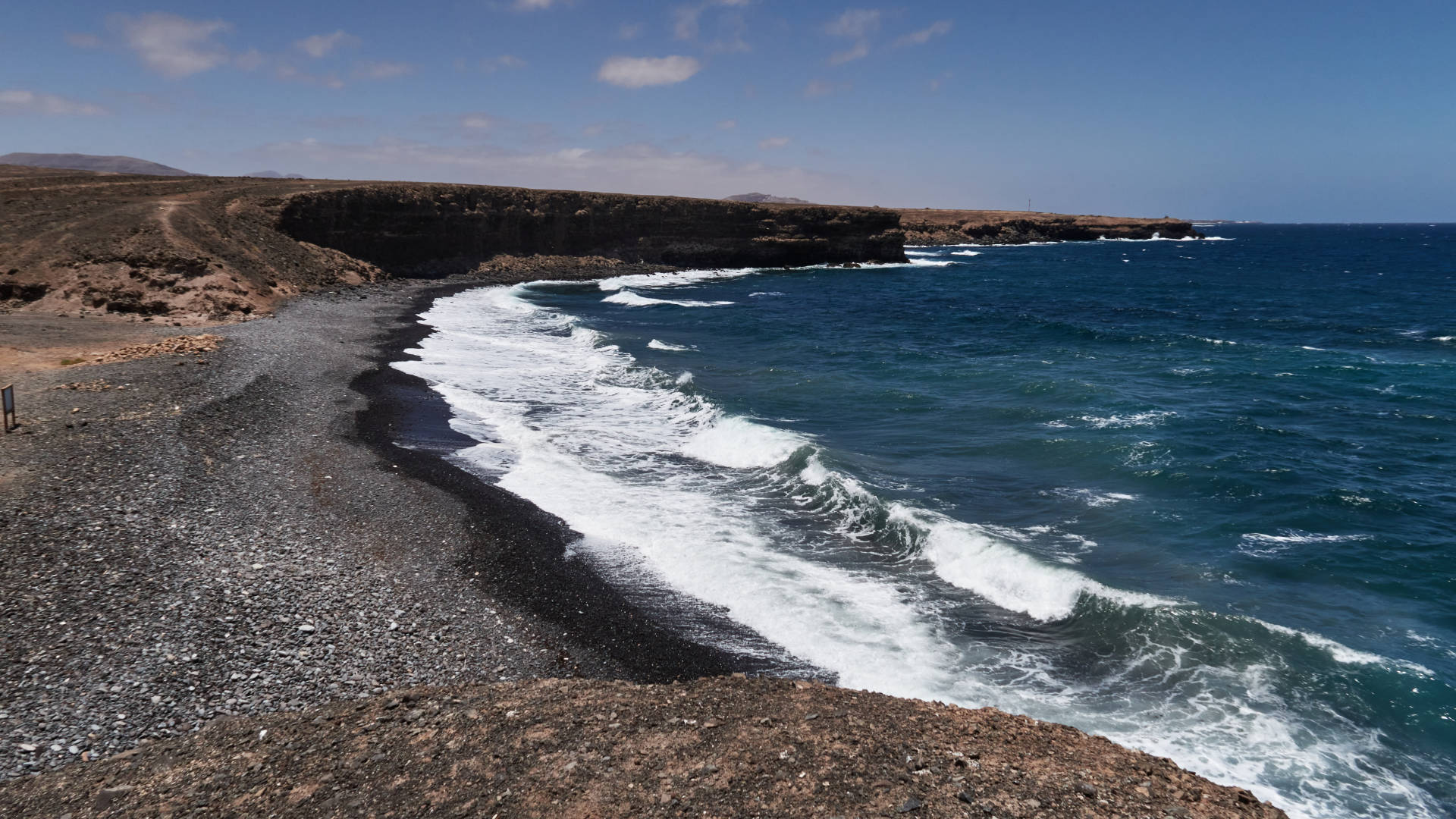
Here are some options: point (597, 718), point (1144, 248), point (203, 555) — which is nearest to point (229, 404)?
point (203, 555)

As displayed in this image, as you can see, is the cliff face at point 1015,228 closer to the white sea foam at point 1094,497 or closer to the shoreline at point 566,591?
the white sea foam at point 1094,497

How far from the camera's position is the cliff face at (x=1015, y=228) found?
464 feet

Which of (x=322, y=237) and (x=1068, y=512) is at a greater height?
(x=322, y=237)

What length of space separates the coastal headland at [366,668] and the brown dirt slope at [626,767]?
3 cm

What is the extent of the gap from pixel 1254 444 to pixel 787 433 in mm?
11871

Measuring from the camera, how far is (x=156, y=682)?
8.00 meters

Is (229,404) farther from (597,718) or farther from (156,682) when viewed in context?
(597,718)

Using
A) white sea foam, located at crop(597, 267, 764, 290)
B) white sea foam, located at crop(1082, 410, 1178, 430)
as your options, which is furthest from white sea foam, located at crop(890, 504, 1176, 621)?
white sea foam, located at crop(597, 267, 764, 290)

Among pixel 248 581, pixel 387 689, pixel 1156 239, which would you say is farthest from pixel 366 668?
pixel 1156 239

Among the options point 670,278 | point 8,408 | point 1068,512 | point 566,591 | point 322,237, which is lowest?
point 566,591

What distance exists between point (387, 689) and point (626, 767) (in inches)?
129

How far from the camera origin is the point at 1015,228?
147750mm

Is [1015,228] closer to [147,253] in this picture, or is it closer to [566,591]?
[147,253]

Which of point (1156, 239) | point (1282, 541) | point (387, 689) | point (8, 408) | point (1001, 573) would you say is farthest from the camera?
point (1156, 239)
